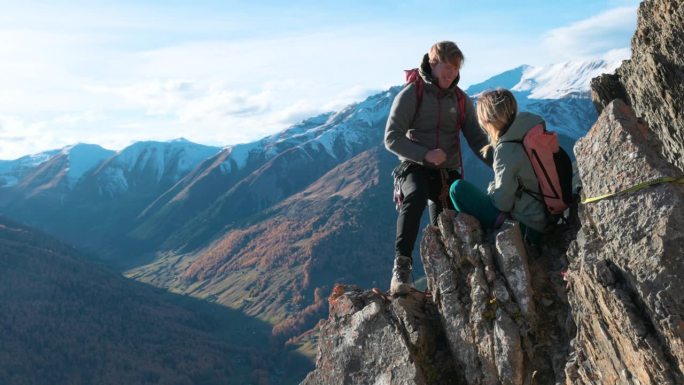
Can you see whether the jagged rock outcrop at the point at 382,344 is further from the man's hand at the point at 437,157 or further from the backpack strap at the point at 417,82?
the backpack strap at the point at 417,82

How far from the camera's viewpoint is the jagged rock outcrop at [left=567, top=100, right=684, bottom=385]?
7805 millimetres

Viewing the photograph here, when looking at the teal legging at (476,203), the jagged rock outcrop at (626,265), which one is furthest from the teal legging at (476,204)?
the jagged rock outcrop at (626,265)

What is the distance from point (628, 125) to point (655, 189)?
139cm

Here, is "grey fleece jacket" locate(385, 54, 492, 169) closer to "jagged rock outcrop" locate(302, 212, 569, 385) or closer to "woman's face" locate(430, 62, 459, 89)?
"woman's face" locate(430, 62, 459, 89)

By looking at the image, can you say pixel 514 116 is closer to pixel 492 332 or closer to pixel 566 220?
pixel 566 220

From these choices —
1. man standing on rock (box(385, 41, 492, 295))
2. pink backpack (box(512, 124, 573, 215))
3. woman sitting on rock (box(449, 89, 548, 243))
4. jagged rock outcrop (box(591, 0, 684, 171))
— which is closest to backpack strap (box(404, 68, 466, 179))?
man standing on rock (box(385, 41, 492, 295))

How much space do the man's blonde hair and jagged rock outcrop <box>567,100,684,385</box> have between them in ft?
12.0

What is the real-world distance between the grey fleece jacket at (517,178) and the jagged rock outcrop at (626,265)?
107 cm

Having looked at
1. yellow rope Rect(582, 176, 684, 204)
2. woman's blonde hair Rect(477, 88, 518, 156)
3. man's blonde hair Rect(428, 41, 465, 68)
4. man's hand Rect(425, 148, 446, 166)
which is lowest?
yellow rope Rect(582, 176, 684, 204)

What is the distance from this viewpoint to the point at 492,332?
10.8m

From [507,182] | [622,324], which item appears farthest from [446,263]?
[622,324]

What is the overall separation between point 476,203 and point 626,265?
12.1ft

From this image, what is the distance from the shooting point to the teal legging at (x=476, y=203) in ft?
38.0

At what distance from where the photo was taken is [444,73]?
1270 cm
